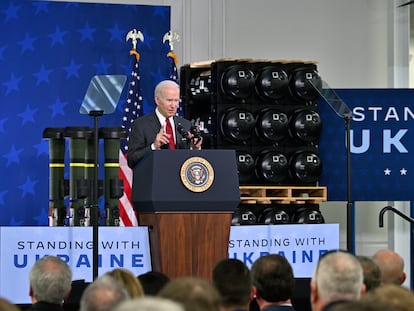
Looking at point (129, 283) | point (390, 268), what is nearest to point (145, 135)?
point (390, 268)

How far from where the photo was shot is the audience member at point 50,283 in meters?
4.21

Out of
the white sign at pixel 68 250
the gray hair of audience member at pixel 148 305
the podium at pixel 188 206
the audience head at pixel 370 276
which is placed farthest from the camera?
the white sign at pixel 68 250

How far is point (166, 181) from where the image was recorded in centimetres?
652

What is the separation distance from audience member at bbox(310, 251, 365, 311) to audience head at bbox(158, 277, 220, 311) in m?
0.96

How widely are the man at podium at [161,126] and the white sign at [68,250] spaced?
53 cm

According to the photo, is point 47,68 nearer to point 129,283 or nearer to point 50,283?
point 50,283

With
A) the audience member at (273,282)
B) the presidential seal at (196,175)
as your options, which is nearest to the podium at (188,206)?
the presidential seal at (196,175)

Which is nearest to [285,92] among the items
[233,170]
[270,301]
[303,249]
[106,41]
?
[106,41]

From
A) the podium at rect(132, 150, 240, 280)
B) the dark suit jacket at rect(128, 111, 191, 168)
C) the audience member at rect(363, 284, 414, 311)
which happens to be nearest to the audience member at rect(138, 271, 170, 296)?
the audience member at rect(363, 284, 414, 311)

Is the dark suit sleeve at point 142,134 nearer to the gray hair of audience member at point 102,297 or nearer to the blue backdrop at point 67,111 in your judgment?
the blue backdrop at point 67,111

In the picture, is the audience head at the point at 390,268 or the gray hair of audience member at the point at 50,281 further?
the audience head at the point at 390,268

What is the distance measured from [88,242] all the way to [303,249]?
161 centimetres

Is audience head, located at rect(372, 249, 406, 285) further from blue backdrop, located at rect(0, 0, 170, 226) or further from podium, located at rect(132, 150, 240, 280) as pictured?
blue backdrop, located at rect(0, 0, 170, 226)

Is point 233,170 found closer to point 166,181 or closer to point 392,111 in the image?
point 166,181
